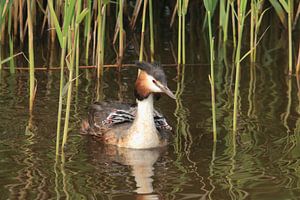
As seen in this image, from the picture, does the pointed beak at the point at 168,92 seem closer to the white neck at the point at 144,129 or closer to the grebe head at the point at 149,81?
the grebe head at the point at 149,81

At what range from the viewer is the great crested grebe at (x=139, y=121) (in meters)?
7.60

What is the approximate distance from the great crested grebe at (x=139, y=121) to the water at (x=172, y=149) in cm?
10

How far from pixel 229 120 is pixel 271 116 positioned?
1.36ft

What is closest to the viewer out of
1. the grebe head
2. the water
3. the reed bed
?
the water

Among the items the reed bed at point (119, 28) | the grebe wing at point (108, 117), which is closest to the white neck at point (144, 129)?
the grebe wing at point (108, 117)

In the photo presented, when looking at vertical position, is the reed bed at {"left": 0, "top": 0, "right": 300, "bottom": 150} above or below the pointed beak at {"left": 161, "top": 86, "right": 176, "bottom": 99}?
above

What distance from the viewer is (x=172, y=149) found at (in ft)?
25.0

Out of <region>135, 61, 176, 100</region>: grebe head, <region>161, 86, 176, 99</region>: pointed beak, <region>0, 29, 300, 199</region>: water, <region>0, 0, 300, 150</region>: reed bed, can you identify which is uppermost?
<region>0, 0, 300, 150</region>: reed bed

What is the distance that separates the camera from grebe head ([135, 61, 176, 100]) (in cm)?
750

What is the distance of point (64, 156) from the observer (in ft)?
23.4

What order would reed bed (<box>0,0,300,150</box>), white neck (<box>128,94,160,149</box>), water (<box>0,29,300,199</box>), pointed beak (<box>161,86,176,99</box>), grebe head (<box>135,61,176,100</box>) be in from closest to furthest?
water (<box>0,29,300,199</box>), pointed beak (<box>161,86,176,99</box>), grebe head (<box>135,61,176,100</box>), white neck (<box>128,94,160,149</box>), reed bed (<box>0,0,300,150</box>)

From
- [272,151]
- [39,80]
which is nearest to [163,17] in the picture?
[39,80]

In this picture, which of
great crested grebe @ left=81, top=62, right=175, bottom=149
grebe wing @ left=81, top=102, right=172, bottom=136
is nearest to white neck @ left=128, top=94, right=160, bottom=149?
great crested grebe @ left=81, top=62, right=175, bottom=149

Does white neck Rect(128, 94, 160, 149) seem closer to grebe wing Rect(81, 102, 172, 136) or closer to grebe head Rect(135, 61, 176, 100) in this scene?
grebe head Rect(135, 61, 176, 100)
